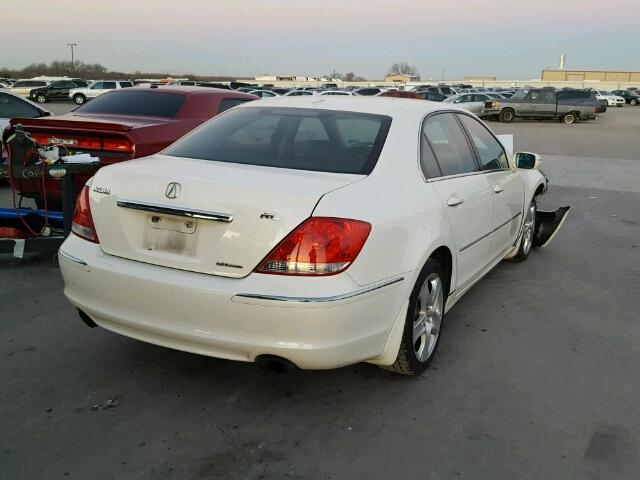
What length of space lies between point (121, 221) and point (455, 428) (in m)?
1.99

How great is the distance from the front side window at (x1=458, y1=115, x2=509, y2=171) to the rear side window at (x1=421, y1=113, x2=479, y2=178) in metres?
0.18

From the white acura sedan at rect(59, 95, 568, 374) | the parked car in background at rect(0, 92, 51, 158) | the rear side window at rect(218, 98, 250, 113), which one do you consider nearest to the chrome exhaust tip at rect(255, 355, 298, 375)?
the white acura sedan at rect(59, 95, 568, 374)

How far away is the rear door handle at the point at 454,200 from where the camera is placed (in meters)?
3.80

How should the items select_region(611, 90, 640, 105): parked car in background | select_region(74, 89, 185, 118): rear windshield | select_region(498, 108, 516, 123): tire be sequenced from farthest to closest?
select_region(611, 90, 640, 105): parked car in background < select_region(498, 108, 516, 123): tire < select_region(74, 89, 185, 118): rear windshield

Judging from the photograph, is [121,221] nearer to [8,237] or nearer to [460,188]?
[460,188]

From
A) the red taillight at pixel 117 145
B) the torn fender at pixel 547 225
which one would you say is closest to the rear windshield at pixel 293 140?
the red taillight at pixel 117 145

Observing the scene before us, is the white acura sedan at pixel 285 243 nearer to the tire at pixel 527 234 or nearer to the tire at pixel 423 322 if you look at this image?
the tire at pixel 423 322

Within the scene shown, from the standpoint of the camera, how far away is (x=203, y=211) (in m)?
2.95

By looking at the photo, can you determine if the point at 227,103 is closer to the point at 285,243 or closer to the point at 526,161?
the point at 526,161

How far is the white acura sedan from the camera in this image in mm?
2865

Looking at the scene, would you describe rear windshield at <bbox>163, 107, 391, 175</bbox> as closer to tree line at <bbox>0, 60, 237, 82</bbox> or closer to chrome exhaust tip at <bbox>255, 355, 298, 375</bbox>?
chrome exhaust tip at <bbox>255, 355, 298, 375</bbox>

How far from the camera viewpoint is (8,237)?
5.57 meters

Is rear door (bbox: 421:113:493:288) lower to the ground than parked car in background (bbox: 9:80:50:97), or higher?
lower

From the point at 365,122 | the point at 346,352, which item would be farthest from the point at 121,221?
the point at 365,122
